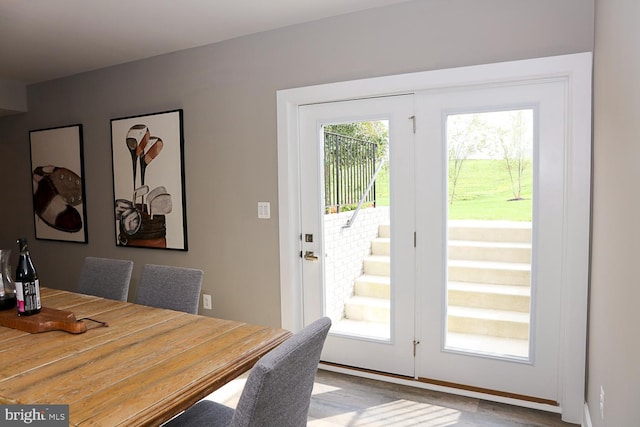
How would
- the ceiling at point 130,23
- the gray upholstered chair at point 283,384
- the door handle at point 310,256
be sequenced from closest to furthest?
the gray upholstered chair at point 283,384 < the ceiling at point 130,23 < the door handle at point 310,256

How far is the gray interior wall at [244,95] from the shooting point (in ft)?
8.33

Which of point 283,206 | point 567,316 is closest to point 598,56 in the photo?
point 567,316

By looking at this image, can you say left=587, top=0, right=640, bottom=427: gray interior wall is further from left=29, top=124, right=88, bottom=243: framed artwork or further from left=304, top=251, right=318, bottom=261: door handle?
left=29, top=124, right=88, bottom=243: framed artwork

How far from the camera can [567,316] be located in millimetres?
2443


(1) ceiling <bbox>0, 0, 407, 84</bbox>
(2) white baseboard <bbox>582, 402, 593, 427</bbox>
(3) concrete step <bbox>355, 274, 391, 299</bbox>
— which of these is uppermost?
(1) ceiling <bbox>0, 0, 407, 84</bbox>

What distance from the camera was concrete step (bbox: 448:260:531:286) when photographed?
2.63 meters

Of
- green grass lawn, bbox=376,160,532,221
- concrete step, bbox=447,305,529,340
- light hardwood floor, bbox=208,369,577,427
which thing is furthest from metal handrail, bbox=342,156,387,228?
light hardwood floor, bbox=208,369,577,427

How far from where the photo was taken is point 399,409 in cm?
263

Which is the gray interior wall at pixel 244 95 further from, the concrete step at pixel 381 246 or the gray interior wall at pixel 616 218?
the concrete step at pixel 381 246

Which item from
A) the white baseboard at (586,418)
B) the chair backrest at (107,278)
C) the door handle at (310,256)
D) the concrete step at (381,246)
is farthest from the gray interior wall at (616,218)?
the chair backrest at (107,278)

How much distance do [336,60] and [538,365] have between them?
7.60ft

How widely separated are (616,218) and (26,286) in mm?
2492

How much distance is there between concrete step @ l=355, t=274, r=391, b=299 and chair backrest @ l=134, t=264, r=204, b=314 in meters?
1.23

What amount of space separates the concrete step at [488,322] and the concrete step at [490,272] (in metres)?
0.19
